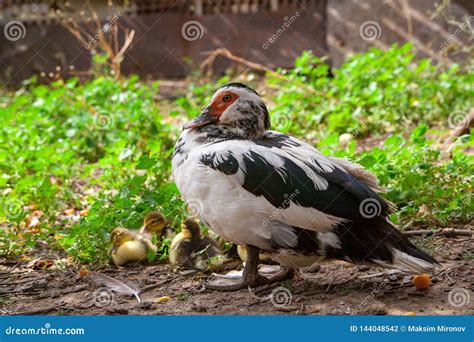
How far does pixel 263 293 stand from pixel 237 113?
952mm

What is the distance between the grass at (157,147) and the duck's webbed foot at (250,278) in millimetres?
609

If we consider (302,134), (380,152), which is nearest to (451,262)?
(380,152)

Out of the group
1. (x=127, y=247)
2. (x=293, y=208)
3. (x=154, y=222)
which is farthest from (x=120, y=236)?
(x=293, y=208)

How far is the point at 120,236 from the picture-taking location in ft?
14.7

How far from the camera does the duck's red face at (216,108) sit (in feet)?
13.3

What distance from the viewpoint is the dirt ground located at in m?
3.68

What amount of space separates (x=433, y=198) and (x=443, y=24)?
4836 mm

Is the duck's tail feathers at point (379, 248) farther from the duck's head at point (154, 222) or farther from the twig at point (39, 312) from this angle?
the twig at point (39, 312)

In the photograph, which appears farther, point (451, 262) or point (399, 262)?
point (451, 262)

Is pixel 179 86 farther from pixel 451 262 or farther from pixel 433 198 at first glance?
pixel 451 262

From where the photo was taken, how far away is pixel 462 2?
888 centimetres

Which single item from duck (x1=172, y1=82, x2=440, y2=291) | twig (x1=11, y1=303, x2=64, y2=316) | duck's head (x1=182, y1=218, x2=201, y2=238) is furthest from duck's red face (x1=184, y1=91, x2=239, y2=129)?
twig (x1=11, y1=303, x2=64, y2=316)

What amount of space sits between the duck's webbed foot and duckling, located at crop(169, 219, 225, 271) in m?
0.25

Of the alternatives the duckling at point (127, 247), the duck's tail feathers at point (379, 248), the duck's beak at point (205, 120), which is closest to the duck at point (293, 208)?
the duck's tail feathers at point (379, 248)
